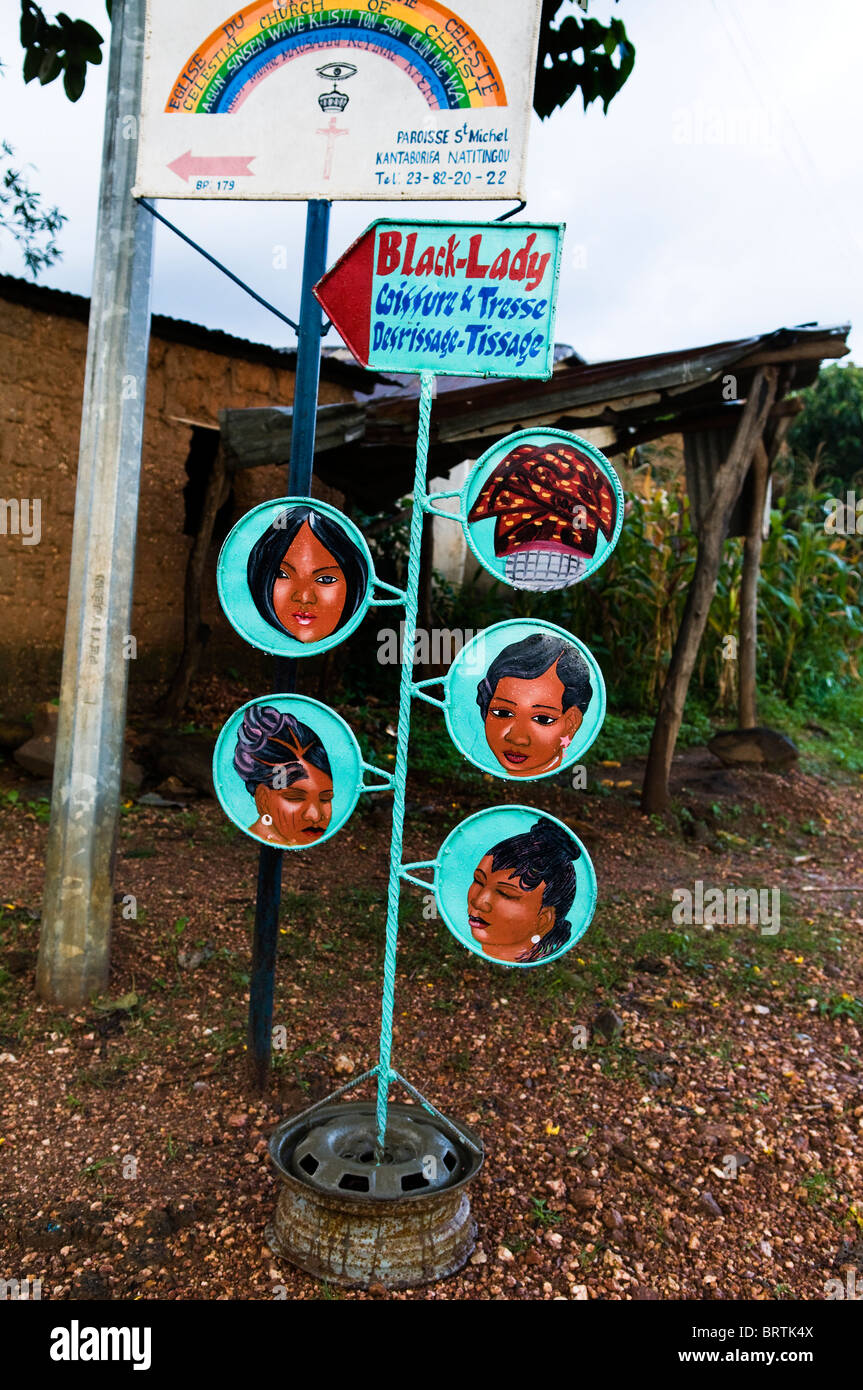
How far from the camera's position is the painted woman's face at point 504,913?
255 centimetres

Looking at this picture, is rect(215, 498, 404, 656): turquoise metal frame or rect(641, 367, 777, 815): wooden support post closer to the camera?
rect(215, 498, 404, 656): turquoise metal frame

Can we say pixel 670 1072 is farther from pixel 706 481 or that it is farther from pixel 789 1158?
pixel 706 481

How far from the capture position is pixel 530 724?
2.54 m

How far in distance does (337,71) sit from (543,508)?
1.35 meters

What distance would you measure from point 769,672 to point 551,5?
24.2 ft

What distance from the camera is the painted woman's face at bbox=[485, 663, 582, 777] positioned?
254 centimetres

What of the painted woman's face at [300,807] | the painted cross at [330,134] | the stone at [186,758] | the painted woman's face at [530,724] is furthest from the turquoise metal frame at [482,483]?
the stone at [186,758]

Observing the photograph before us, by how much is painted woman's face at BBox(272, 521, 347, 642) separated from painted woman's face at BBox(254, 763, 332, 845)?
0.37 meters

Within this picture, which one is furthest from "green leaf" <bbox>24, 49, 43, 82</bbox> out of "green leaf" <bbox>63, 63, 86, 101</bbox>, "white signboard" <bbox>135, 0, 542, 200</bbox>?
"white signboard" <bbox>135, 0, 542, 200</bbox>

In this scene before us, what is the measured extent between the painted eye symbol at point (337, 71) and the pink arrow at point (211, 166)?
11.4 inches

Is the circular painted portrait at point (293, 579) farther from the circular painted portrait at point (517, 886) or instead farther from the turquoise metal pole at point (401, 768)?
the circular painted portrait at point (517, 886)

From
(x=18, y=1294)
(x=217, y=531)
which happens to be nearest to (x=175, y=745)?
(x=217, y=531)

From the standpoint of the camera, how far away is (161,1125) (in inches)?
122

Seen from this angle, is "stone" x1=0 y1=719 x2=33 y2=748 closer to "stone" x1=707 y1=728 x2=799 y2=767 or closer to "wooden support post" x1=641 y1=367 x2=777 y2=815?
"wooden support post" x1=641 y1=367 x2=777 y2=815
